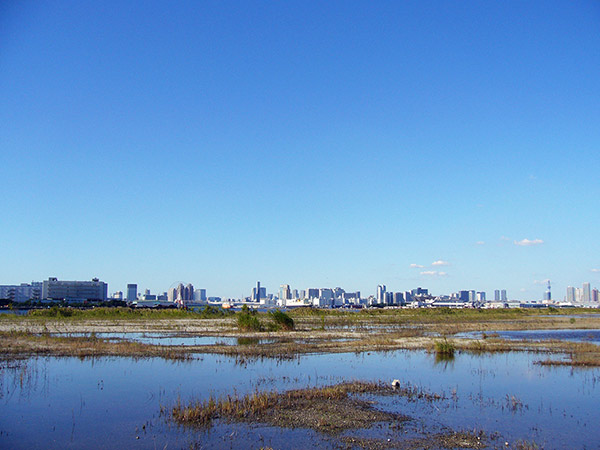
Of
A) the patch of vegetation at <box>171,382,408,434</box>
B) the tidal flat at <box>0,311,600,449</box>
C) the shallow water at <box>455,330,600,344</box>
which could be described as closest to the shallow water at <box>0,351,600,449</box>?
the tidal flat at <box>0,311,600,449</box>

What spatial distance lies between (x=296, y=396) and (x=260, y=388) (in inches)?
123

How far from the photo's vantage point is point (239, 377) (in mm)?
27391

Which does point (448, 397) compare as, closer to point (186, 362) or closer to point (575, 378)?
point (575, 378)

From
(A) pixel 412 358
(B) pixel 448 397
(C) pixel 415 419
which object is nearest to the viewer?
(C) pixel 415 419

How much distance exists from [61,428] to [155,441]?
434 cm

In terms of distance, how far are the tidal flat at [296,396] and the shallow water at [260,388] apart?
0.22ft

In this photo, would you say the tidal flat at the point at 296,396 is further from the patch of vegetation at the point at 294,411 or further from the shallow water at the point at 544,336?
the shallow water at the point at 544,336

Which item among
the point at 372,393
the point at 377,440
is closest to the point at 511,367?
the point at 372,393

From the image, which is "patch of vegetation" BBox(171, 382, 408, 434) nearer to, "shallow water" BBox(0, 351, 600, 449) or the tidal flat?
the tidal flat

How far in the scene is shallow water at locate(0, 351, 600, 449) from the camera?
16.5 meters

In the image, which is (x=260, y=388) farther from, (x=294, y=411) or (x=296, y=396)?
(x=294, y=411)

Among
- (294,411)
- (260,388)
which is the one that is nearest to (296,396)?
(294,411)

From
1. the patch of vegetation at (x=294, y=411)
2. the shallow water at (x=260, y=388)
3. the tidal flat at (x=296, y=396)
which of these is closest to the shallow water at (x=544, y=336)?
the tidal flat at (x=296, y=396)

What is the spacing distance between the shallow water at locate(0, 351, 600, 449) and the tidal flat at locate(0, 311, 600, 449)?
7 cm
